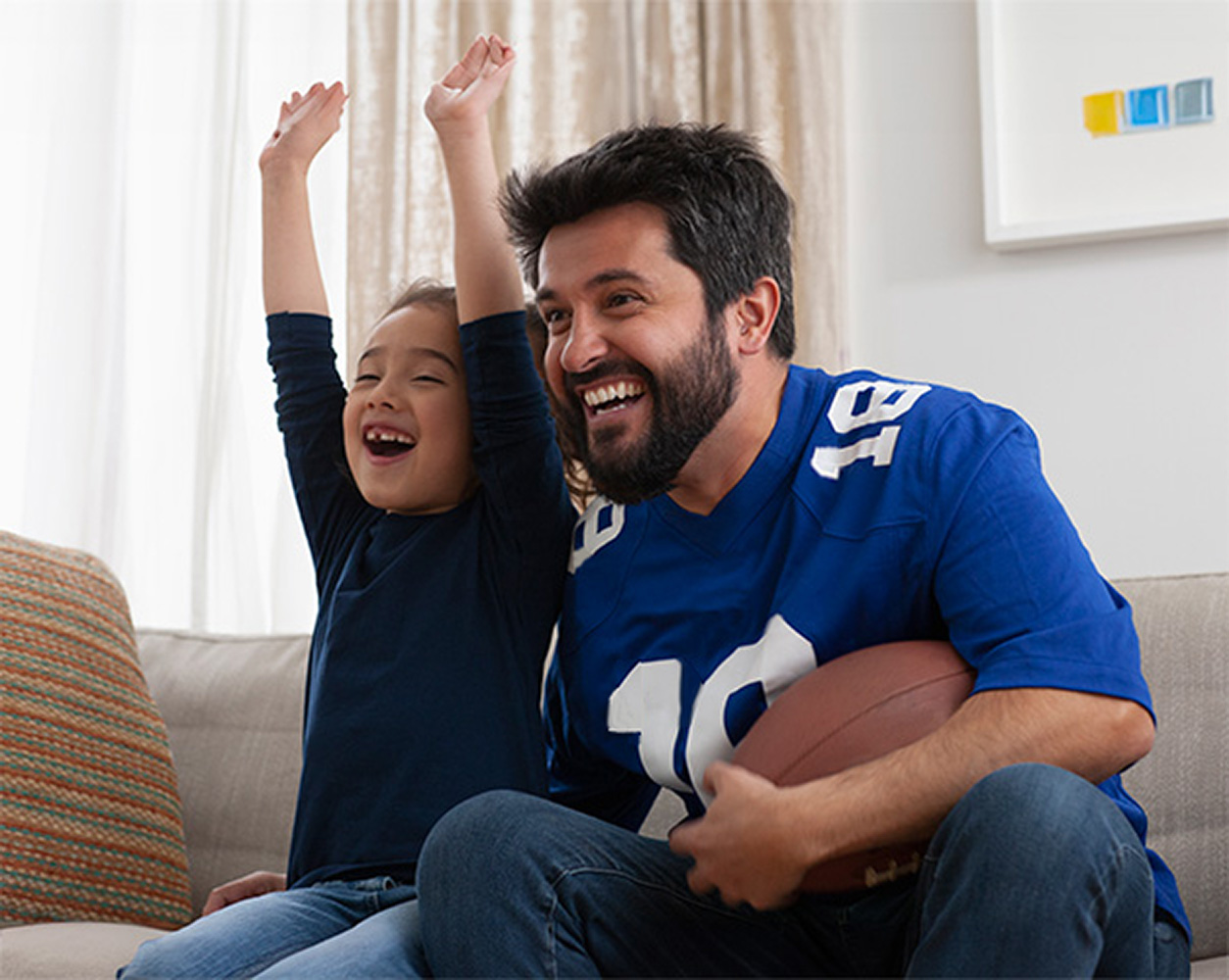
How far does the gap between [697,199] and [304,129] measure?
551mm

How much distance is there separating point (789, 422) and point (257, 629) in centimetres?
177

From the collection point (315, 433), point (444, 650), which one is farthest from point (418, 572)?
point (315, 433)

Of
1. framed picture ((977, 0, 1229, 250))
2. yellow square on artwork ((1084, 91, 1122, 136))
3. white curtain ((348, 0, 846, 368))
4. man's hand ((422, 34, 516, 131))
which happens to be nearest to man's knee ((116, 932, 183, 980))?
man's hand ((422, 34, 516, 131))

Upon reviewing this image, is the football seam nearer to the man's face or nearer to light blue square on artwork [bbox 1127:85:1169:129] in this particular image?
the man's face

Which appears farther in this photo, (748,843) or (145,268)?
(145,268)

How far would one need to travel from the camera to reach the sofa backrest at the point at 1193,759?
59.7 inches

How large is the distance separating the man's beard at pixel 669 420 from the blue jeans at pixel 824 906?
336 millimetres

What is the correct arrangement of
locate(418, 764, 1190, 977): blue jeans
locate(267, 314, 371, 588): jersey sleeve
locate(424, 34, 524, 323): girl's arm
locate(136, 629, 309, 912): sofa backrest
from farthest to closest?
locate(136, 629, 309, 912): sofa backrest → locate(267, 314, 371, 588): jersey sleeve → locate(424, 34, 524, 323): girl's arm → locate(418, 764, 1190, 977): blue jeans

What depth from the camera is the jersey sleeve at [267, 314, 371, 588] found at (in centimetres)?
162

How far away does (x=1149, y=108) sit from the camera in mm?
2320

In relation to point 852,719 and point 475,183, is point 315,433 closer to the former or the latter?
point 475,183

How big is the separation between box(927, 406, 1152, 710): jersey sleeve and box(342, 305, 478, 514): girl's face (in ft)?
1.81

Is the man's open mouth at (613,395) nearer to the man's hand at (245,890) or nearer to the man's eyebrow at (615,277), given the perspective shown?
the man's eyebrow at (615,277)

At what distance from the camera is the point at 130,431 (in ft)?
9.72
